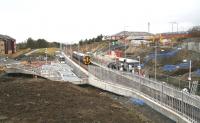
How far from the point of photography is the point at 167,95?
29125 millimetres

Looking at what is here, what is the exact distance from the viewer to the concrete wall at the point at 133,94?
26634mm

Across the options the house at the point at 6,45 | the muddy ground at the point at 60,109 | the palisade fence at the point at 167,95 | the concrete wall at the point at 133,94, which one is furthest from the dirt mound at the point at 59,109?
the house at the point at 6,45

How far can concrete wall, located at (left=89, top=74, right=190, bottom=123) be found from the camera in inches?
1049

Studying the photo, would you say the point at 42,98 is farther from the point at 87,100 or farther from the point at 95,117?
the point at 95,117

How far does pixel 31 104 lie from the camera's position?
32469mm

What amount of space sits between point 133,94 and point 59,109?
997 cm

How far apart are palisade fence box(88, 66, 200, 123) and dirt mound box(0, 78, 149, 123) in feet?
7.83

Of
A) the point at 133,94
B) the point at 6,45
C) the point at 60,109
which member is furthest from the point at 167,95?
the point at 6,45

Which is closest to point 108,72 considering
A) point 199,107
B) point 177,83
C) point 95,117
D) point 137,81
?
point 137,81

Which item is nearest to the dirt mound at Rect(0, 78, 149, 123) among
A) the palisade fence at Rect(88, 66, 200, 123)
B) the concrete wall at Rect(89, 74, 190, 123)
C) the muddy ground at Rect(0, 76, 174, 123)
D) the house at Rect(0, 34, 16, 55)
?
the muddy ground at Rect(0, 76, 174, 123)

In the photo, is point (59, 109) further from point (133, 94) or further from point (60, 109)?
point (133, 94)

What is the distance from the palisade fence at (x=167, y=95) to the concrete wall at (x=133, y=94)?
314 mm

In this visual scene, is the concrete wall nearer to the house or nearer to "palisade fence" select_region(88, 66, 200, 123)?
"palisade fence" select_region(88, 66, 200, 123)

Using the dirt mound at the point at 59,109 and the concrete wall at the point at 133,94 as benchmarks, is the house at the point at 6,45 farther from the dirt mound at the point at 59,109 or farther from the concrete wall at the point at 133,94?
the dirt mound at the point at 59,109
